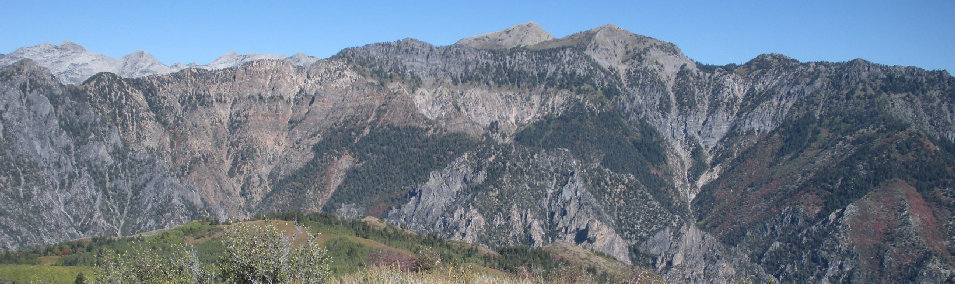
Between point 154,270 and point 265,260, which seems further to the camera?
point 154,270

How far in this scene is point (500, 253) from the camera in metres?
186

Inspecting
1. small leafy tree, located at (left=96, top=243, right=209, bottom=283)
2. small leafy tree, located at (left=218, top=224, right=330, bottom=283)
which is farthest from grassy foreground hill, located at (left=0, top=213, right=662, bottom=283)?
small leafy tree, located at (left=218, top=224, right=330, bottom=283)

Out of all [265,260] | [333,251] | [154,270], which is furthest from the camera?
[333,251]

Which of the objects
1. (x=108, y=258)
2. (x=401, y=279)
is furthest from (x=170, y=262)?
(x=401, y=279)

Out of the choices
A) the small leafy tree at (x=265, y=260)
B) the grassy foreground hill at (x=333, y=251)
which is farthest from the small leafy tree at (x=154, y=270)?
the grassy foreground hill at (x=333, y=251)

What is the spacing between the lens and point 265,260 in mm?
46938

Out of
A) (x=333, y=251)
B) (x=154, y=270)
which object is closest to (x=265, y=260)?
(x=154, y=270)

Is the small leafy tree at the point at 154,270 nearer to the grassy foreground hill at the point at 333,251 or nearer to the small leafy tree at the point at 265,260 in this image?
the small leafy tree at the point at 265,260

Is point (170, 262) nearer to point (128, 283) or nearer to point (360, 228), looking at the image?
point (128, 283)

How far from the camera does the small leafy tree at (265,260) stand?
154ft

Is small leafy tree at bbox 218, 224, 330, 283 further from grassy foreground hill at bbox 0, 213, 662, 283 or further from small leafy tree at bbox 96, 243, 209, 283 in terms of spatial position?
grassy foreground hill at bbox 0, 213, 662, 283

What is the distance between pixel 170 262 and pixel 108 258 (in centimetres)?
712

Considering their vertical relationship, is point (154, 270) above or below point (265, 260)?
below

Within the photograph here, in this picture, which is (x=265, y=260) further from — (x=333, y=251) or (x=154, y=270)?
(x=333, y=251)
